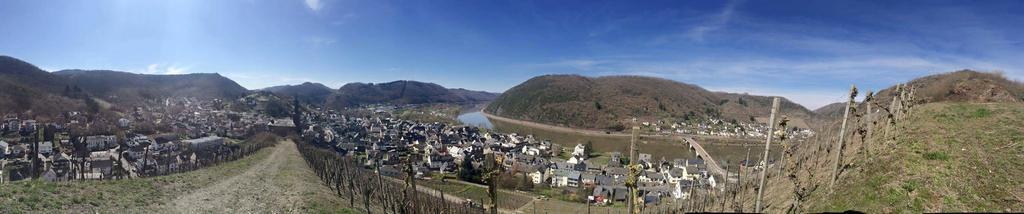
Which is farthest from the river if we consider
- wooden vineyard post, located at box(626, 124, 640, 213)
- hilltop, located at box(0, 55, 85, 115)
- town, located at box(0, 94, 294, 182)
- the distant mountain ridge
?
hilltop, located at box(0, 55, 85, 115)

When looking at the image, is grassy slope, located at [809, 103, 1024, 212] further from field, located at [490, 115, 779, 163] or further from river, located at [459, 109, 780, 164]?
field, located at [490, 115, 779, 163]

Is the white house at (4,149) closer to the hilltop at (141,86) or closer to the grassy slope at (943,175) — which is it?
the hilltop at (141,86)

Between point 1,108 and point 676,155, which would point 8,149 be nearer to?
point 1,108

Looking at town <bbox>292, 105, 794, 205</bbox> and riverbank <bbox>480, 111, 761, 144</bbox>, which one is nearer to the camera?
town <bbox>292, 105, 794, 205</bbox>

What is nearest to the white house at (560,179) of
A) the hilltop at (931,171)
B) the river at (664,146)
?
the river at (664,146)

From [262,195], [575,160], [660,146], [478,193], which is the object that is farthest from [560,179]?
[660,146]

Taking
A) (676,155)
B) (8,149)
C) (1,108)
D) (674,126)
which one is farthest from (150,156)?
(674,126)
